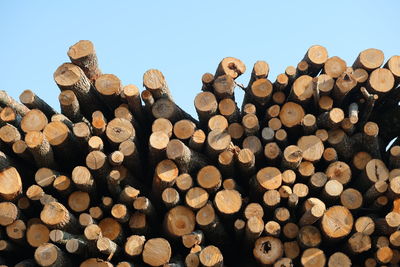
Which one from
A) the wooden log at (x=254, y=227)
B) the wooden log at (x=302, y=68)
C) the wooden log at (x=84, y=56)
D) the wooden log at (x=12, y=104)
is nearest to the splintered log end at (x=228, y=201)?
the wooden log at (x=254, y=227)

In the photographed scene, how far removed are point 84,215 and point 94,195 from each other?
289 mm

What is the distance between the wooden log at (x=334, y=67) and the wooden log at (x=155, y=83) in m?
1.41

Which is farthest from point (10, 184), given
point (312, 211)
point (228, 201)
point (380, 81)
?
point (380, 81)

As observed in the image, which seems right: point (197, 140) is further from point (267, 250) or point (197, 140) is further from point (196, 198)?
point (267, 250)

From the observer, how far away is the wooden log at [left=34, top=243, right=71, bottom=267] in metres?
3.25

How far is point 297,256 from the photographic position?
139 inches

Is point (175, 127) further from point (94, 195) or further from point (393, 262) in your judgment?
point (393, 262)

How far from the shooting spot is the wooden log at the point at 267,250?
136 inches

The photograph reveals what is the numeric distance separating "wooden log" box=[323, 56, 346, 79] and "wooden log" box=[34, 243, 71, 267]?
262 centimetres

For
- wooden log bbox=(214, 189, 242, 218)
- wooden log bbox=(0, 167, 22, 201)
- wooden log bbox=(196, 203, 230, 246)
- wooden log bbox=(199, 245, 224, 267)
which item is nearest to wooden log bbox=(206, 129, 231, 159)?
wooden log bbox=(214, 189, 242, 218)

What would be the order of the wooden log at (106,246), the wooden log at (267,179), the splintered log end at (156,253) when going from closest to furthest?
the wooden log at (106,246), the splintered log end at (156,253), the wooden log at (267,179)

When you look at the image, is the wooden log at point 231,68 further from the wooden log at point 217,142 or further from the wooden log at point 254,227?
the wooden log at point 254,227

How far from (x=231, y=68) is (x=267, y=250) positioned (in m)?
1.66

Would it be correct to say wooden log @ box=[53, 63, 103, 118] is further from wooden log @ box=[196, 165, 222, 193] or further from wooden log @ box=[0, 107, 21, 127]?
wooden log @ box=[196, 165, 222, 193]
